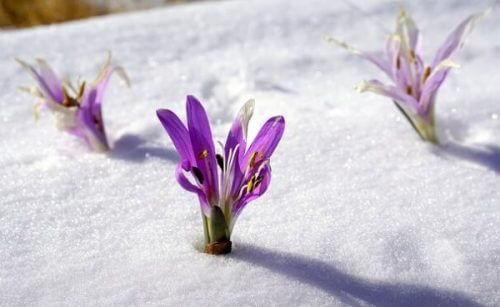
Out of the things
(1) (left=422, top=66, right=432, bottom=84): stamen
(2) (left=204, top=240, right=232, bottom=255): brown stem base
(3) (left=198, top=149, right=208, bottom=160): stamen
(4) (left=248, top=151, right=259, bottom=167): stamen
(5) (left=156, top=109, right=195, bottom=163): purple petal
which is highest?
(5) (left=156, top=109, right=195, bottom=163): purple petal

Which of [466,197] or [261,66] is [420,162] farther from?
[261,66]

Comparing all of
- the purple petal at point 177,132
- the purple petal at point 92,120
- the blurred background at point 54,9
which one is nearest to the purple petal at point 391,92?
the purple petal at point 177,132

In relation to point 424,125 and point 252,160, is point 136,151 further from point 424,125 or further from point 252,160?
point 424,125

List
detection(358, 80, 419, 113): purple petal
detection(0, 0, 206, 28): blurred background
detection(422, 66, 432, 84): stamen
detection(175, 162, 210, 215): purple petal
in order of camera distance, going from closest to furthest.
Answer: detection(175, 162, 210, 215): purple petal
detection(358, 80, 419, 113): purple petal
detection(422, 66, 432, 84): stamen
detection(0, 0, 206, 28): blurred background

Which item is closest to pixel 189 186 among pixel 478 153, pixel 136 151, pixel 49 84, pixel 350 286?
pixel 350 286

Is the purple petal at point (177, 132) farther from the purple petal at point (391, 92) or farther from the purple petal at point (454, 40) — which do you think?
the purple petal at point (454, 40)

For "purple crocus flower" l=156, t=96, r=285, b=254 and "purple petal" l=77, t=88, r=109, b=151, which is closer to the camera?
"purple crocus flower" l=156, t=96, r=285, b=254

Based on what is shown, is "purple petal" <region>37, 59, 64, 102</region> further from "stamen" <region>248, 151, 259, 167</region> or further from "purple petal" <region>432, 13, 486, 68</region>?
"purple petal" <region>432, 13, 486, 68</region>

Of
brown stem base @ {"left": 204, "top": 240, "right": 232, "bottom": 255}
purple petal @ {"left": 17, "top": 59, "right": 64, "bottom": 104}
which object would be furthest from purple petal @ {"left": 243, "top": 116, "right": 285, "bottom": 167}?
purple petal @ {"left": 17, "top": 59, "right": 64, "bottom": 104}
